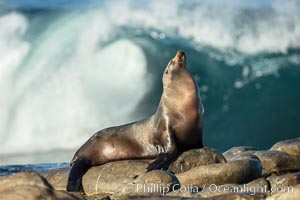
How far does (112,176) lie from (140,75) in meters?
14.6

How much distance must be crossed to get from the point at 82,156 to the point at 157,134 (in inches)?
43.6

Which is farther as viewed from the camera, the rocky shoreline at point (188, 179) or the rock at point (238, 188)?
the rock at point (238, 188)

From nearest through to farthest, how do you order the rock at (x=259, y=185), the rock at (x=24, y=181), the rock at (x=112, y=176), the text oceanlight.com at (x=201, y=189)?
the rock at (x=24, y=181)
the text oceanlight.com at (x=201, y=189)
the rock at (x=259, y=185)
the rock at (x=112, y=176)

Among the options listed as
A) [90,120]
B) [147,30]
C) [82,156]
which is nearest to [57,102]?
[90,120]

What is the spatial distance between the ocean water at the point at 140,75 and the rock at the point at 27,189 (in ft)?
47.6

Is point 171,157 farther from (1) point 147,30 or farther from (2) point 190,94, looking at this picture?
(1) point 147,30

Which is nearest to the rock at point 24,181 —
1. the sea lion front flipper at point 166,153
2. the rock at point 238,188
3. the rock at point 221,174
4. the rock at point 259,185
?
the rock at point 238,188

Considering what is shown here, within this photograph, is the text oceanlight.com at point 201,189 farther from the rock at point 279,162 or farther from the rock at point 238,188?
the rock at point 279,162

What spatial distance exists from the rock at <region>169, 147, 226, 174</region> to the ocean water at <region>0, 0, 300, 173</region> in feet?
38.2

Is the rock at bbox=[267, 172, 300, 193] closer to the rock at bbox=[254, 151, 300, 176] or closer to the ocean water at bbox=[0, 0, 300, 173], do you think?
the rock at bbox=[254, 151, 300, 176]

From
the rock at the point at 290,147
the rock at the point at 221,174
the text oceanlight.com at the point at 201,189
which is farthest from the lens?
the rock at the point at 290,147

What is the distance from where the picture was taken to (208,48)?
25.5 m

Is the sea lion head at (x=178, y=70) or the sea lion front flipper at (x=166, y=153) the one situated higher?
the sea lion head at (x=178, y=70)

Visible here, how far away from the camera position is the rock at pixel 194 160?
938 cm
